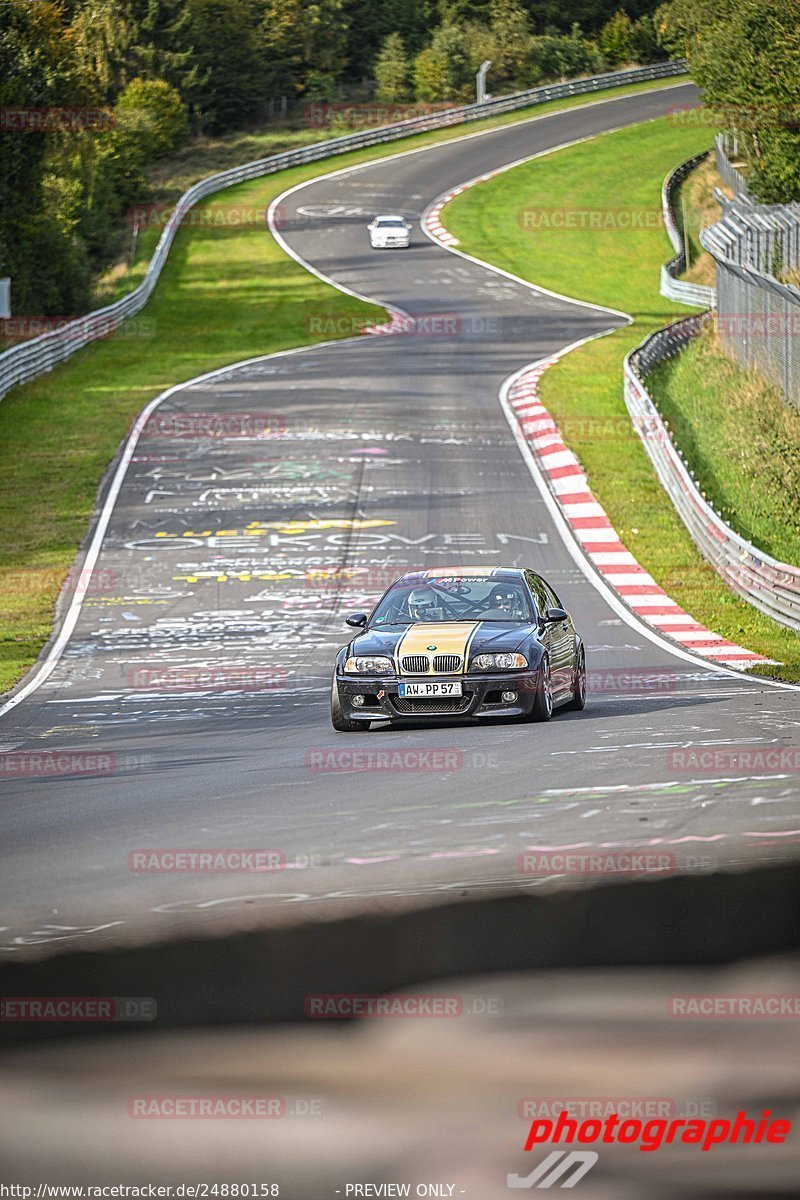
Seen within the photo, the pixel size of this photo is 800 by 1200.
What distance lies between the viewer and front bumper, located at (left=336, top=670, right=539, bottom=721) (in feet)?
41.6

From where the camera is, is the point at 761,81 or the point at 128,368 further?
the point at 761,81

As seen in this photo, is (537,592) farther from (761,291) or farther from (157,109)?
(157,109)

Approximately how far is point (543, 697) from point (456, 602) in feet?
5.26

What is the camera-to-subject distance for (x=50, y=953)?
5668mm

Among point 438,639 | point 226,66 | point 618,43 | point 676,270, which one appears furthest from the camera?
point 618,43

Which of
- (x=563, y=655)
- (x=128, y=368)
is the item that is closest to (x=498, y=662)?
(x=563, y=655)

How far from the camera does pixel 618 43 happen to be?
302 feet

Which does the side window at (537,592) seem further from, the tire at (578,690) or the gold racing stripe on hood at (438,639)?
the gold racing stripe on hood at (438,639)

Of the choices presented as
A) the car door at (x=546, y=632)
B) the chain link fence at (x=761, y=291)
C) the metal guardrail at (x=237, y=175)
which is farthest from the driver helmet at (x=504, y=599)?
the metal guardrail at (x=237, y=175)

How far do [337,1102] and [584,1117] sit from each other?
688 mm

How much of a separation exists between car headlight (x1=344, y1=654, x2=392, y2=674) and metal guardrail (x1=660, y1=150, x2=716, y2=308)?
123ft

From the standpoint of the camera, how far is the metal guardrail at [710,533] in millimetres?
19625

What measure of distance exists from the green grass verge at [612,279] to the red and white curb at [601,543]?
0.23m

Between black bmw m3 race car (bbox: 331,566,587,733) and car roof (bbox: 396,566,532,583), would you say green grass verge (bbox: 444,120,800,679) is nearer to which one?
car roof (bbox: 396,566,532,583)
